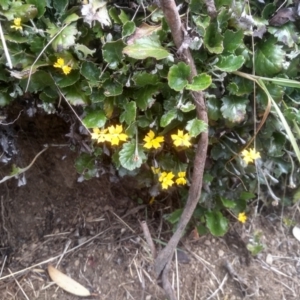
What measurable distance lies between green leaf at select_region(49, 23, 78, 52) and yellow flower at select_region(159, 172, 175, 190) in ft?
1.37

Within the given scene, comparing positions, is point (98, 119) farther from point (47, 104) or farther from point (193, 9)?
point (193, 9)

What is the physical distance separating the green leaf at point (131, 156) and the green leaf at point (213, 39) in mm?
300

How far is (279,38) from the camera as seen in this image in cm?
116

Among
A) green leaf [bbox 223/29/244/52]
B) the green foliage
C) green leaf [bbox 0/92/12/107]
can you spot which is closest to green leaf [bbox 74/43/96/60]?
the green foliage

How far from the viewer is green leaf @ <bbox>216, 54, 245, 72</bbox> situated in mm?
1073

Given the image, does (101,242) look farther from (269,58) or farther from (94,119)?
(269,58)

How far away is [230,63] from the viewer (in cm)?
108

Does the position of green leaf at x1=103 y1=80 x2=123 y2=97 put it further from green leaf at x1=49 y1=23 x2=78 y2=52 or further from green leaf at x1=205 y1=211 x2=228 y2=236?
green leaf at x1=205 y1=211 x2=228 y2=236

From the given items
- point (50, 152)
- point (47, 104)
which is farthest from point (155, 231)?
point (47, 104)

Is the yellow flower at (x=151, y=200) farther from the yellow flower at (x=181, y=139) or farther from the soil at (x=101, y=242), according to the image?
the yellow flower at (x=181, y=139)

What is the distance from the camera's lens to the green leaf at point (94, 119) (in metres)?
1.12

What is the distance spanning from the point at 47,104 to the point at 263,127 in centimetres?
59

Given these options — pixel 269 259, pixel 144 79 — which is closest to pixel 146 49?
pixel 144 79

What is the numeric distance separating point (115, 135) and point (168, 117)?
0.46ft
